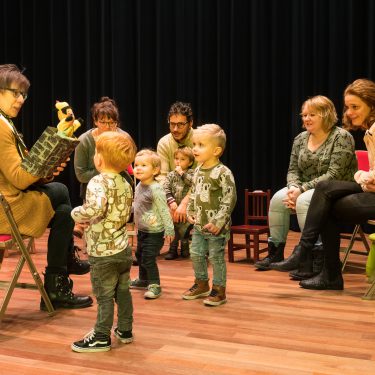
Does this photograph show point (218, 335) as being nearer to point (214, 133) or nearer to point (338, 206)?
point (214, 133)

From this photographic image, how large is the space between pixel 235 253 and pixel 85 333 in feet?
8.00

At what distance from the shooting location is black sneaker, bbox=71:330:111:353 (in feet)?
8.67

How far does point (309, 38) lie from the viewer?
241 inches

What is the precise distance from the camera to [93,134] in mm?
4898

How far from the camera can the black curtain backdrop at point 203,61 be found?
604cm

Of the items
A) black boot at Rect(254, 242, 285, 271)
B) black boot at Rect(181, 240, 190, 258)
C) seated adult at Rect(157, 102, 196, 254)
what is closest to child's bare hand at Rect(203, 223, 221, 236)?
black boot at Rect(254, 242, 285, 271)

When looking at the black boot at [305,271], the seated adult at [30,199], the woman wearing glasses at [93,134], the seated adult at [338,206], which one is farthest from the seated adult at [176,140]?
the seated adult at [30,199]

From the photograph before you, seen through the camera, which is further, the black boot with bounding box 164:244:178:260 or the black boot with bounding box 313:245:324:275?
the black boot with bounding box 164:244:178:260

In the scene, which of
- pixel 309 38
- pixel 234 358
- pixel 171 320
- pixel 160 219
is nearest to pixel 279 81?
pixel 309 38

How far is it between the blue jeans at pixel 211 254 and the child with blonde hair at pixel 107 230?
815mm

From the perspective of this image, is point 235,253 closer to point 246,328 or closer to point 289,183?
point 289,183

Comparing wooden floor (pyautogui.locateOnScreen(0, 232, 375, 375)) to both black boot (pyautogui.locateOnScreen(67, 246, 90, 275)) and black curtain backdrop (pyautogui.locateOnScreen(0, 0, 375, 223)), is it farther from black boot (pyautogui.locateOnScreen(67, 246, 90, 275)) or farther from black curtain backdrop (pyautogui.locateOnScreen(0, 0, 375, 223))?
black curtain backdrop (pyautogui.locateOnScreen(0, 0, 375, 223))

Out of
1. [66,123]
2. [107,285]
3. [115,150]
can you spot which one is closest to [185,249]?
[66,123]

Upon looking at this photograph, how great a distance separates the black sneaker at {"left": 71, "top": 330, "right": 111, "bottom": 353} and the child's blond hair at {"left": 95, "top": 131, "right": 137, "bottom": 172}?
2.47 feet
